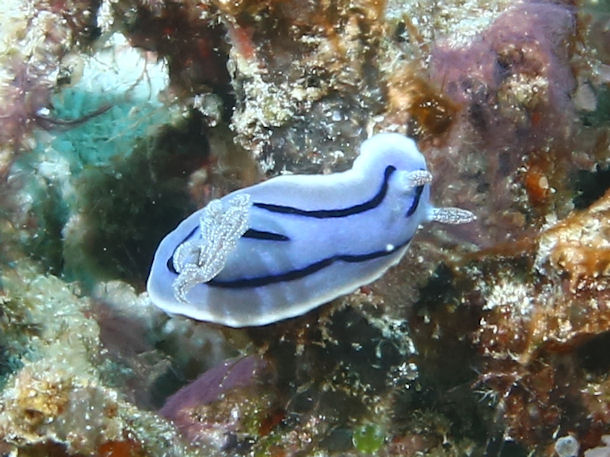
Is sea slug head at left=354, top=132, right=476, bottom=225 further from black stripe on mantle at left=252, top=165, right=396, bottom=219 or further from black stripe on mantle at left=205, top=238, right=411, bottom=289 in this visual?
black stripe on mantle at left=205, top=238, right=411, bottom=289

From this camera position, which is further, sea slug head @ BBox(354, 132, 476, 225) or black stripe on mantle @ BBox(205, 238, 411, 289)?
sea slug head @ BBox(354, 132, 476, 225)

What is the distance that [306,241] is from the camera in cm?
311

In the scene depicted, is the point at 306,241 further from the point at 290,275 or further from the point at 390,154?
the point at 390,154

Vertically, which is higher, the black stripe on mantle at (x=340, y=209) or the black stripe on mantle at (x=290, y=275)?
the black stripe on mantle at (x=340, y=209)

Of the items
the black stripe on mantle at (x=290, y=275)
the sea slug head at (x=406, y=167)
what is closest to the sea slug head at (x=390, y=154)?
the sea slug head at (x=406, y=167)

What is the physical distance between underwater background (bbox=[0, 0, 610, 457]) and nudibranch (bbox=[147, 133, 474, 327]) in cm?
32

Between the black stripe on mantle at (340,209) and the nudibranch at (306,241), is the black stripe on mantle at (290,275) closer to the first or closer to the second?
the nudibranch at (306,241)

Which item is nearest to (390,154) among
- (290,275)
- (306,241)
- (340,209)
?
(340,209)

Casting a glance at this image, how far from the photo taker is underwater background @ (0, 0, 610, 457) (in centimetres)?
324

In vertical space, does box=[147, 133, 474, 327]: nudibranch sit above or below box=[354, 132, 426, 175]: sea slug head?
below

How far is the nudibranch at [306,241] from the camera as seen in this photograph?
3.12 metres

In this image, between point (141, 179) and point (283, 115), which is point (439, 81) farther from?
point (141, 179)

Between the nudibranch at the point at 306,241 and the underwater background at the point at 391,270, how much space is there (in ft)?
1.04

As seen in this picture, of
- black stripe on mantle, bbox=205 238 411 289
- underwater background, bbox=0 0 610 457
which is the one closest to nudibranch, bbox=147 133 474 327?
black stripe on mantle, bbox=205 238 411 289
